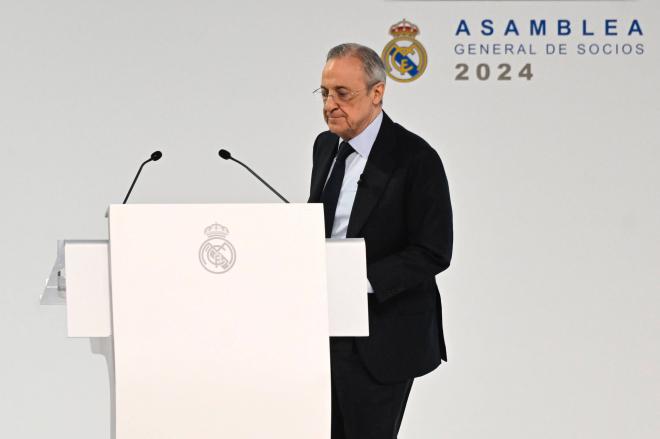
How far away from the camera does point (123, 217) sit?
96.3 inches

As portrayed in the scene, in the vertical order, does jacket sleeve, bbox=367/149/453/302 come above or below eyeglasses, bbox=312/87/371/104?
below

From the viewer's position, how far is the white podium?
2457 mm

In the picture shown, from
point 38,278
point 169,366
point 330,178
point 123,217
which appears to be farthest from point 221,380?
point 38,278

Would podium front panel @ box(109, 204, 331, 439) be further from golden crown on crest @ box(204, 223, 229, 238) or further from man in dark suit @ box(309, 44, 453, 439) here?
man in dark suit @ box(309, 44, 453, 439)

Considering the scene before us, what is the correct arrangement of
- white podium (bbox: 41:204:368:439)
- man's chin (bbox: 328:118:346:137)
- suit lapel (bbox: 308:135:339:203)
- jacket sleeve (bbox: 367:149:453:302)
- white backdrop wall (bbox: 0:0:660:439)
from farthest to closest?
white backdrop wall (bbox: 0:0:660:439)
suit lapel (bbox: 308:135:339:203)
man's chin (bbox: 328:118:346:137)
jacket sleeve (bbox: 367:149:453:302)
white podium (bbox: 41:204:368:439)

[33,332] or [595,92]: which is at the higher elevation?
[595,92]

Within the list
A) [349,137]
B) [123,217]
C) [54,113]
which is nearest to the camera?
[123,217]

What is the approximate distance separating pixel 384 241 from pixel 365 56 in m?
0.45

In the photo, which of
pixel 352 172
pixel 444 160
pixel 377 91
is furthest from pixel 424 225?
pixel 444 160

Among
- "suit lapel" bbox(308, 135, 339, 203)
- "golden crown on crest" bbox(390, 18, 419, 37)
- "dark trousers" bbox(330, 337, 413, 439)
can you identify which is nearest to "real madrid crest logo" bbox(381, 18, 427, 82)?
"golden crown on crest" bbox(390, 18, 419, 37)

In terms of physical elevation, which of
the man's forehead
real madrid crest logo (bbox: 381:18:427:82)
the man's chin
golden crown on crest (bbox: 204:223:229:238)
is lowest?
golden crown on crest (bbox: 204:223:229:238)

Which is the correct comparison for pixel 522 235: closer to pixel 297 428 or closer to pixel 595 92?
pixel 595 92

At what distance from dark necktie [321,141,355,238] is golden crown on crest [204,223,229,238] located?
524 mm

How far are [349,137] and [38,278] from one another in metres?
1.91
